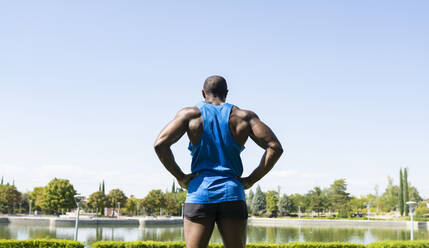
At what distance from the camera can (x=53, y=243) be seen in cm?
1352

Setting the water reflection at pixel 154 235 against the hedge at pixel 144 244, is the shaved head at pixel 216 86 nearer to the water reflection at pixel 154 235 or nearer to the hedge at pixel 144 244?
the hedge at pixel 144 244

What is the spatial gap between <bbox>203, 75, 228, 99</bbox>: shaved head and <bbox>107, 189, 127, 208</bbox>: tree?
52083 millimetres

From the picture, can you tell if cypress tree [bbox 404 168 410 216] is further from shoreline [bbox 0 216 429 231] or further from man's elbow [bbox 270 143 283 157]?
man's elbow [bbox 270 143 283 157]

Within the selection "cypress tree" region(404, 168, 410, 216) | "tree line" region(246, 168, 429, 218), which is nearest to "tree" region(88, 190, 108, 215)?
"tree line" region(246, 168, 429, 218)

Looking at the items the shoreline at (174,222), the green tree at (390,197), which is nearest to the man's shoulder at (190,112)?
the shoreline at (174,222)

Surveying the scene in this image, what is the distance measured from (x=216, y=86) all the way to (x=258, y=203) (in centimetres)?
6544

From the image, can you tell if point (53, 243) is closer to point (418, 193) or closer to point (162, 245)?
point (162, 245)

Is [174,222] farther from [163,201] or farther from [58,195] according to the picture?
[58,195]

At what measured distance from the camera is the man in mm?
2764

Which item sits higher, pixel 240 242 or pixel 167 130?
pixel 167 130

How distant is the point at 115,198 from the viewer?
174 ft

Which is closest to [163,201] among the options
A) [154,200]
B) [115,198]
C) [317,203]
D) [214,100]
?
[154,200]

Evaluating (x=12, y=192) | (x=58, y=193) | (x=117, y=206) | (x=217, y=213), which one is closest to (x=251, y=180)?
(x=217, y=213)

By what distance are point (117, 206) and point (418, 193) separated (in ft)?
246
